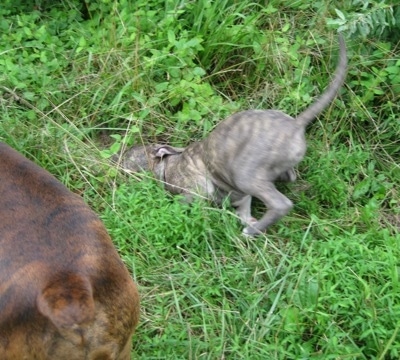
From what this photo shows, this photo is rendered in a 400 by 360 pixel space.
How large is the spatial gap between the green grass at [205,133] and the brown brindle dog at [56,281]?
101 centimetres

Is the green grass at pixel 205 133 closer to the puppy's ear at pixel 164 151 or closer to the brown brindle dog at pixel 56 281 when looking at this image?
the puppy's ear at pixel 164 151

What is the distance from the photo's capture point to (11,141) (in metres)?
4.59

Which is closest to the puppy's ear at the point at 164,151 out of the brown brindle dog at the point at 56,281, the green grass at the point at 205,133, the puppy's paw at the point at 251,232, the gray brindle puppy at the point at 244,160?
the gray brindle puppy at the point at 244,160

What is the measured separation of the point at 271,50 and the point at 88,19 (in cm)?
138

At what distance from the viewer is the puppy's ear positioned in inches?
187

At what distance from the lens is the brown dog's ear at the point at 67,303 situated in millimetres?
2436

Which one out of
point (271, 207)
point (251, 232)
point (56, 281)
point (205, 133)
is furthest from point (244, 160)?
point (56, 281)

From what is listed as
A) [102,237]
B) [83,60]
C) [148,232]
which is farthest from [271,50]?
[102,237]

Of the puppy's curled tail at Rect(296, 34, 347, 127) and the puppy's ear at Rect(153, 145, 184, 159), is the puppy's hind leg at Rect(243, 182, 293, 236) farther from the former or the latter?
the puppy's ear at Rect(153, 145, 184, 159)

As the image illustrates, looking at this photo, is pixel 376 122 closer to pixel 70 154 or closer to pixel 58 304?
pixel 70 154

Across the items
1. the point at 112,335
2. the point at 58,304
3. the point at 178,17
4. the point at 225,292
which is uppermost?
the point at 58,304

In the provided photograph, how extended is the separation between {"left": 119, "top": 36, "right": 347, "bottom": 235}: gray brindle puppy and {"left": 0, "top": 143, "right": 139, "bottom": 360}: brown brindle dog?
1586 millimetres

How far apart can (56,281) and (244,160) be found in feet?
6.52

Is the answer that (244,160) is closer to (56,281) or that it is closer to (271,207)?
(271,207)
